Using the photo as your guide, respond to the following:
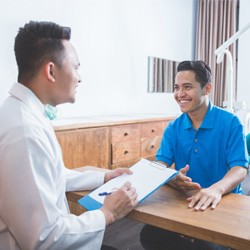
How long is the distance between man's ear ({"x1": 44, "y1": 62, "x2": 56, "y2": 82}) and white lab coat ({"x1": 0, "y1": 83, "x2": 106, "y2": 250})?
0.12 m

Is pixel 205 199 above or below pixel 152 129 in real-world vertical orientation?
above

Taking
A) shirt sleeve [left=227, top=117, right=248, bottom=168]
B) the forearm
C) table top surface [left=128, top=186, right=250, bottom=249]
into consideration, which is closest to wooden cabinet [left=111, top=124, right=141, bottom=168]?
shirt sleeve [left=227, top=117, right=248, bottom=168]

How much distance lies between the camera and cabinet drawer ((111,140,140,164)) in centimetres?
255

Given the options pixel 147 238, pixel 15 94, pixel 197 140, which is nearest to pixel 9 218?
pixel 15 94

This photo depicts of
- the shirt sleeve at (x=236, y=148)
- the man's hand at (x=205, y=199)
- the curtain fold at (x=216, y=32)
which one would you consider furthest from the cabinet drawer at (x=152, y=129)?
the curtain fold at (x=216, y=32)

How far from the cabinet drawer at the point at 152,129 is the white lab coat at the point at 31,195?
1.99 metres

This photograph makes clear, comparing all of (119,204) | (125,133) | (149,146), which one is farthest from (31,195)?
(149,146)

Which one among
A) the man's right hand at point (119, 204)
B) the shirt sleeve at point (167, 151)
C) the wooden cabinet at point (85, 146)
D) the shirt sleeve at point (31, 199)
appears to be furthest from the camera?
the wooden cabinet at point (85, 146)

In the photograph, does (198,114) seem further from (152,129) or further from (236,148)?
(152,129)

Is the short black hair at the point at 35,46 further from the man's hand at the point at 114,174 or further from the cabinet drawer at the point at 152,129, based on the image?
the cabinet drawer at the point at 152,129

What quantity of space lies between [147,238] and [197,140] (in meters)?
0.51

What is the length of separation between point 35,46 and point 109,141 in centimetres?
159

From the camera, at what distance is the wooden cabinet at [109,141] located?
2160 millimetres

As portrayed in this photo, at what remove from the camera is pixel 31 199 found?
2.56 feet
